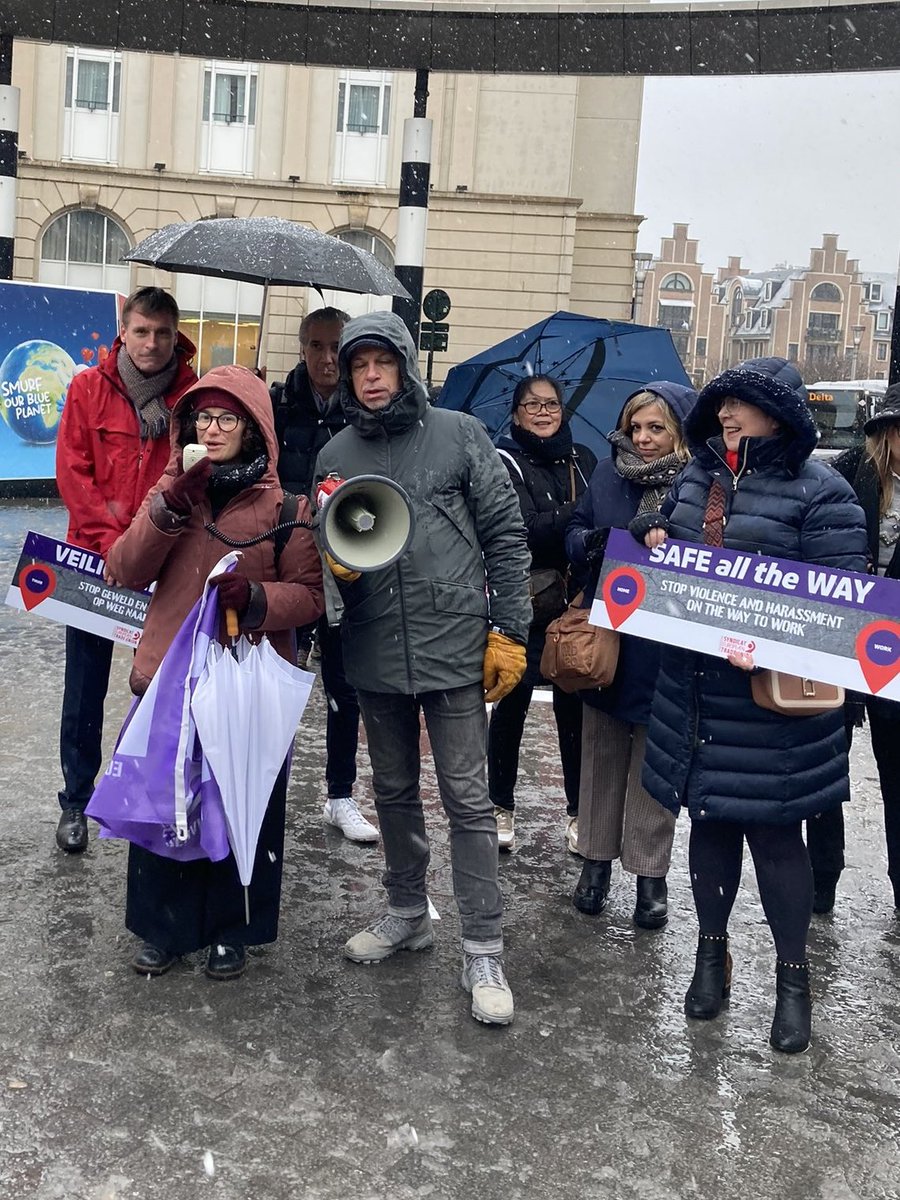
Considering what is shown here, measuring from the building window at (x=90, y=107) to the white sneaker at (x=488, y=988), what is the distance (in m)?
28.1

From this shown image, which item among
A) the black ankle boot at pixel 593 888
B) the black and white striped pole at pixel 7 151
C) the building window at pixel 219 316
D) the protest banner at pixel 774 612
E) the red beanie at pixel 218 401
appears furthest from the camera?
the building window at pixel 219 316

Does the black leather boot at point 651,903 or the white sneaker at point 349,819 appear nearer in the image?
the black leather boot at point 651,903

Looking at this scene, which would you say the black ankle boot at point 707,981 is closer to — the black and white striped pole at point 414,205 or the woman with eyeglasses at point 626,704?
the woman with eyeglasses at point 626,704

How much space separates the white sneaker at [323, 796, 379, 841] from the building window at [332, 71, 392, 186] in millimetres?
26197

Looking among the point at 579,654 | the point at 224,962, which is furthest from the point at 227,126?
the point at 224,962

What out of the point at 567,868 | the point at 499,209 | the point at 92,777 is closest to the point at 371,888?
the point at 567,868

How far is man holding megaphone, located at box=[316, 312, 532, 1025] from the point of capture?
12.8 ft

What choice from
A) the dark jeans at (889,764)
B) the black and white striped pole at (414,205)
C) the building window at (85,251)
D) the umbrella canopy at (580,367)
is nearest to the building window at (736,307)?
the building window at (85,251)

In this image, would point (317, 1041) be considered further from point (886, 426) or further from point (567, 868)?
point (886, 426)

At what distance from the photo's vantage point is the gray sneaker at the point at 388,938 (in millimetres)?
4223

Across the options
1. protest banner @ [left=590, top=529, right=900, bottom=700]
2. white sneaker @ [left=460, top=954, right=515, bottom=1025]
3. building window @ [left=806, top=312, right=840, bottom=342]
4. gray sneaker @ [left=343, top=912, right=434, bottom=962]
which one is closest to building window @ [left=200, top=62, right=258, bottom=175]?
gray sneaker @ [left=343, top=912, right=434, bottom=962]

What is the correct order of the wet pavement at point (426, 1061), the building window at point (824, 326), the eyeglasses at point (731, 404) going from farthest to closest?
the building window at point (824, 326) → the eyeglasses at point (731, 404) → the wet pavement at point (426, 1061)

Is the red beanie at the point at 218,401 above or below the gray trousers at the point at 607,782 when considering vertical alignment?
above

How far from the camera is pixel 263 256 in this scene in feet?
18.2
